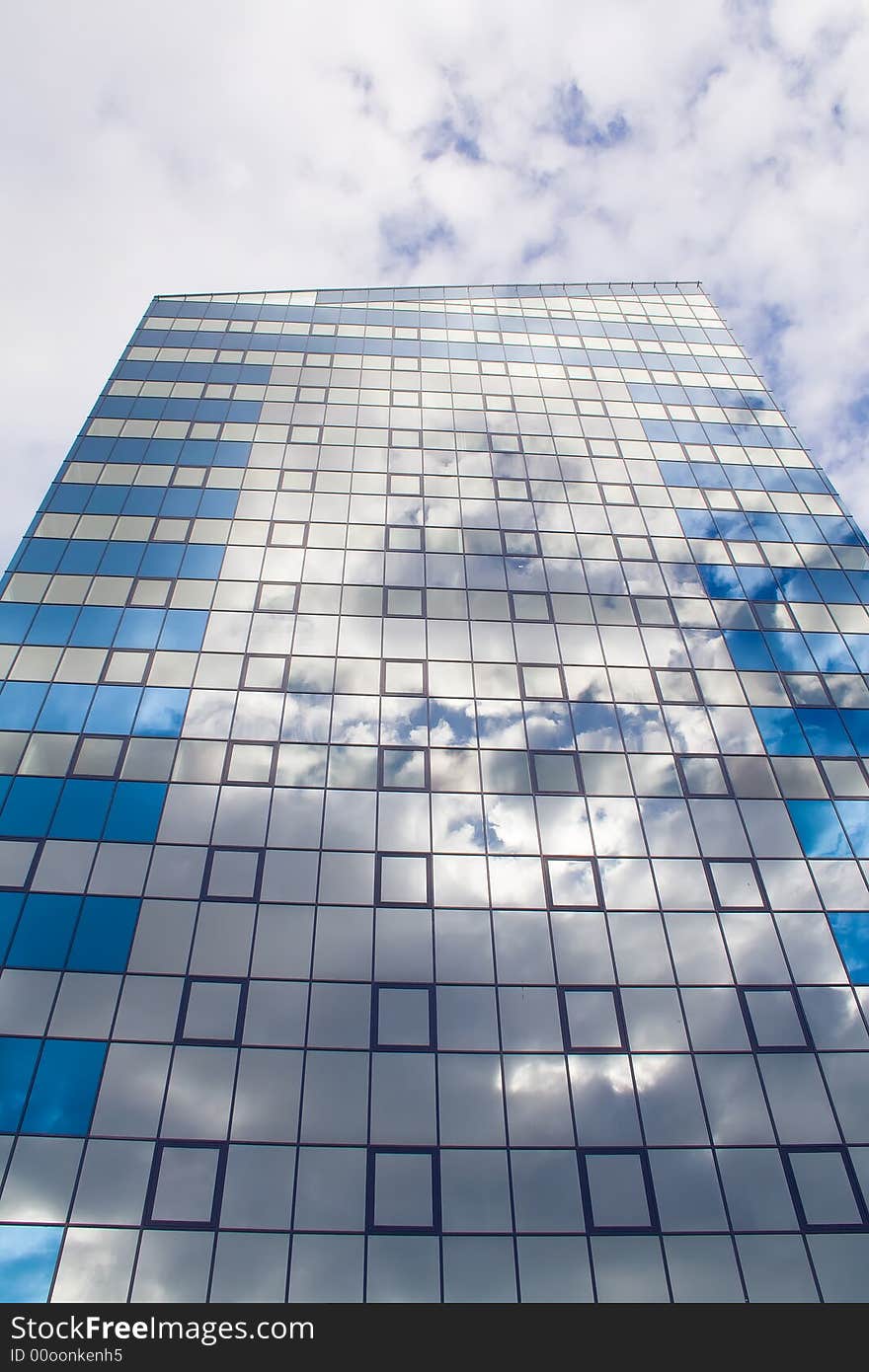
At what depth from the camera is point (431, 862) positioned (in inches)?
1051

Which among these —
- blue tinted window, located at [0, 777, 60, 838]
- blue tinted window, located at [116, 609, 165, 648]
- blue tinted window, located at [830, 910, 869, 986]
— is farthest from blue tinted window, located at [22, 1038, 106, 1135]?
blue tinted window, located at [830, 910, 869, 986]

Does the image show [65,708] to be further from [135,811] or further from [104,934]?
[104,934]

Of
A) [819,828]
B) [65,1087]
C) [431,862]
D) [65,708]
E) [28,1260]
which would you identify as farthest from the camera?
[65,708]

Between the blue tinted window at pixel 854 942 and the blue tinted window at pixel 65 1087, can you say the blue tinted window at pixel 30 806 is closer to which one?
the blue tinted window at pixel 65 1087

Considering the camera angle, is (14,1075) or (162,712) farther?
(162,712)

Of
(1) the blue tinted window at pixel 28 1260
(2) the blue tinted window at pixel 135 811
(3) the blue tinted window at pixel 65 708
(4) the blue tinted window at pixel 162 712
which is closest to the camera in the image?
(1) the blue tinted window at pixel 28 1260

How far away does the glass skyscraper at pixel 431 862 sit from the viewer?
2009cm

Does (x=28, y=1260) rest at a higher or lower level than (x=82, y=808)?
lower

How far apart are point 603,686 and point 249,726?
14.4 metres

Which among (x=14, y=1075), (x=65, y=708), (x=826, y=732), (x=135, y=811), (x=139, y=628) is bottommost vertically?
(x=14, y=1075)

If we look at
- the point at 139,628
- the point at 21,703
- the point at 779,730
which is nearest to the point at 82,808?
the point at 21,703

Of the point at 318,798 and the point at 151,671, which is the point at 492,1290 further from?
the point at 151,671

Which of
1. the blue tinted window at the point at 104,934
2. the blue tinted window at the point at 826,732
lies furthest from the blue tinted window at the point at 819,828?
the blue tinted window at the point at 104,934

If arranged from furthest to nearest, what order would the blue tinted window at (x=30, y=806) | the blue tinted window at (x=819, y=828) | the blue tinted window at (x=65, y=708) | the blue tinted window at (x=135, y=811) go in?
1. the blue tinted window at (x=65, y=708)
2. the blue tinted window at (x=819, y=828)
3. the blue tinted window at (x=135, y=811)
4. the blue tinted window at (x=30, y=806)
